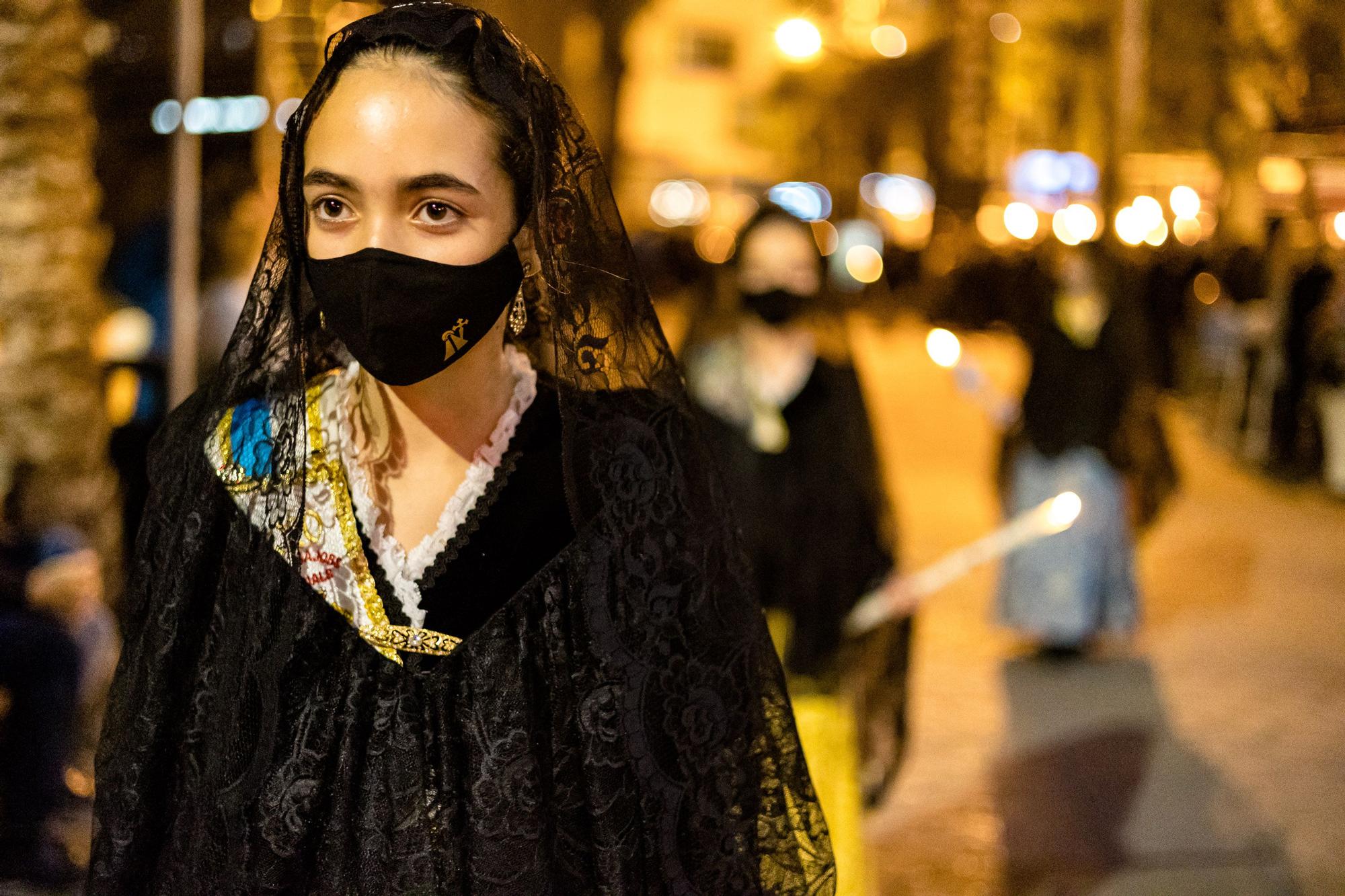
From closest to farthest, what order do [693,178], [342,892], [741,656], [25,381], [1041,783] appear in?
[342,892]
[741,656]
[25,381]
[1041,783]
[693,178]

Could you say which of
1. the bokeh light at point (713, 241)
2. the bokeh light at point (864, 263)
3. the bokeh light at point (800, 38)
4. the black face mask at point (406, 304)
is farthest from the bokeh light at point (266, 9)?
the bokeh light at point (864, 263)

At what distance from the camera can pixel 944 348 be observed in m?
4.52

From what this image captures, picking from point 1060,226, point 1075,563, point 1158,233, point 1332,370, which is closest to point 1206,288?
point 1158,233

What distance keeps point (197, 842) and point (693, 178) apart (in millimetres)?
40722

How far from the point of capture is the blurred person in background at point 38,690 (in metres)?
3.99

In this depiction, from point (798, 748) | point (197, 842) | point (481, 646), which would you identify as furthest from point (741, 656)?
point (197, 842)

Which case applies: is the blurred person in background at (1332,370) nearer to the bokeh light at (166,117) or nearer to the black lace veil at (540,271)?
the bokeh light at (166,117)

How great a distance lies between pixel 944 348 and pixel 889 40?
17005 millimetres

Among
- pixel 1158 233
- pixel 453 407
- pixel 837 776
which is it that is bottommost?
pixel 837 776

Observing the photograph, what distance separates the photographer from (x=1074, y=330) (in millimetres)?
7355

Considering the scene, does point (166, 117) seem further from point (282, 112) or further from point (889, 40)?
point (889, 40)

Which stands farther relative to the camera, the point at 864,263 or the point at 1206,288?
the point at 864,263

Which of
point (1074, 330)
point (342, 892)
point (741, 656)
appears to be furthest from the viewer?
point (1074, 330)

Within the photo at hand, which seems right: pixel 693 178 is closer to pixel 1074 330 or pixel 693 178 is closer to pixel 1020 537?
pixel 1074 330
